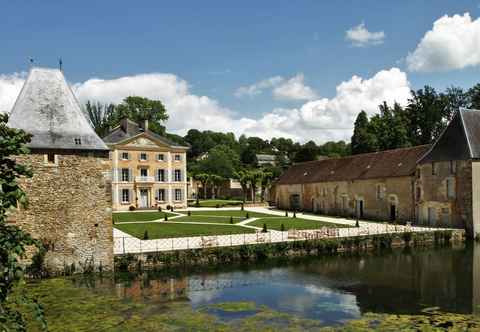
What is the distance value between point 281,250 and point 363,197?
14520 mm

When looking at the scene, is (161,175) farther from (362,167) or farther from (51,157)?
(51,157)

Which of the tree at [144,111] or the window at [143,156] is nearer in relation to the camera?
the window at [143,156]

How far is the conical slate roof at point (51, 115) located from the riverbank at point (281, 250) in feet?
14.6

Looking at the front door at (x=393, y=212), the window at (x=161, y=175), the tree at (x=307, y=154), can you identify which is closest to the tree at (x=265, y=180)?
the tree at (x=307, y=154)

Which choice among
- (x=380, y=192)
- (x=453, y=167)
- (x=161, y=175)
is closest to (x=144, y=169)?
(x=161, y=175)

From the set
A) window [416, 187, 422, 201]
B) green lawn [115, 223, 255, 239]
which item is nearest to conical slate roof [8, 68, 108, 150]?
green lawn [115, 223, 255, 239]

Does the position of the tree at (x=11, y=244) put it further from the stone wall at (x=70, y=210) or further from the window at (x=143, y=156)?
the window at (x=143, y=156)

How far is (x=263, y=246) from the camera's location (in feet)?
58.5

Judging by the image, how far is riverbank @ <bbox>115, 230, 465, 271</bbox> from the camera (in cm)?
1580

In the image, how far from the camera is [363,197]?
3081cm

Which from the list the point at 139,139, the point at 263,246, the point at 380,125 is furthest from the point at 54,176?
the point at 380,125

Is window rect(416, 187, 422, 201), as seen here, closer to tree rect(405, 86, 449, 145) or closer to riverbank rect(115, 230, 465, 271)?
riverbank rect(115, 230, 465, 271)

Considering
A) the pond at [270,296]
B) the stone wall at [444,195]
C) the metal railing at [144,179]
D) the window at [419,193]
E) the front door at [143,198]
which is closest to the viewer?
the pond at [270,296]

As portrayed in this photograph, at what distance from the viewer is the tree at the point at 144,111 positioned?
5628 cm
